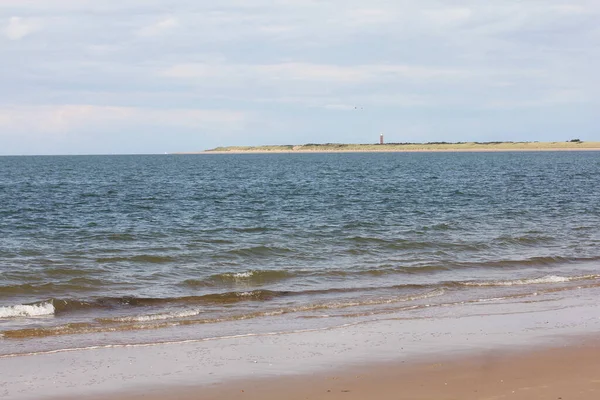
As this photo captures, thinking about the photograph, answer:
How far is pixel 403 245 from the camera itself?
23.9 m

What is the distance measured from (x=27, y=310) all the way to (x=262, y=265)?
7235mm

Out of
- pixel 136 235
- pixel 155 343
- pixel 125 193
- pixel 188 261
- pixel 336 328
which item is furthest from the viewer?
pixel 125 193

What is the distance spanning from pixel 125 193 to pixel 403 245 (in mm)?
28657

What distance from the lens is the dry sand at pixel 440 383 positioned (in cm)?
862

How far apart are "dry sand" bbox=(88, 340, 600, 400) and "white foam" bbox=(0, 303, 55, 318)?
641 cm

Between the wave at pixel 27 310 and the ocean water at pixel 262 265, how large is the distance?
0.12 feet

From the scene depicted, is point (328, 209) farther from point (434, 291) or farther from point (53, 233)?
point (434, 291)

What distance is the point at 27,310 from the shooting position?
14477 millimetres

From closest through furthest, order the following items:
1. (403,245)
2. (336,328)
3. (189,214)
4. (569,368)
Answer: (569,368), (336,328), (403,245), (189,214)

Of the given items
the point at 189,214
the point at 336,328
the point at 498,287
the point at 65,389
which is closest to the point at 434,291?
the point at 498,287

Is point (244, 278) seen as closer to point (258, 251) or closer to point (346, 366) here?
point (258, 251)

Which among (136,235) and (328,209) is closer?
(136,235)

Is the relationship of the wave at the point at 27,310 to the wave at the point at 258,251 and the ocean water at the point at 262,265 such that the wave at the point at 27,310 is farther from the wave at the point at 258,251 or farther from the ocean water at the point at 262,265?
the wave at the point at 258,251

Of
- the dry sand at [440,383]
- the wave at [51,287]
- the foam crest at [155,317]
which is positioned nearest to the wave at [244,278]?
the wave at [51,287]
